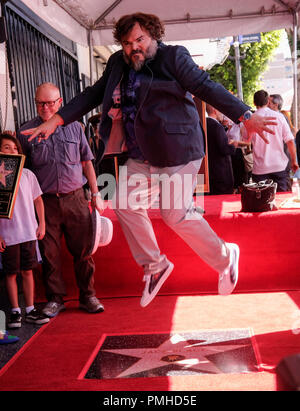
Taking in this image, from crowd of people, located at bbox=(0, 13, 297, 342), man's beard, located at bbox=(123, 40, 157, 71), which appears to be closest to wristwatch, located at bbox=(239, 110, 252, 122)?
crowd of people, located at bbox=(0, 13, 297, 342)

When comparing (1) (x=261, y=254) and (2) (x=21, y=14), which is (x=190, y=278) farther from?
(2) (x=21, y=14)

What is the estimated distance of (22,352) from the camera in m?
3.92

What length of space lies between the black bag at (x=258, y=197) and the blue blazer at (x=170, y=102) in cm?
211

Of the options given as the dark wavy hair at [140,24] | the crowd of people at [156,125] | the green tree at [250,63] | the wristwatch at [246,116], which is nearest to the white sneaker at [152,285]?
the crowd of people at [156,125]

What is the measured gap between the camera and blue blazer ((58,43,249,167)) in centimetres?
288

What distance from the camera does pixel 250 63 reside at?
26344 millimetres

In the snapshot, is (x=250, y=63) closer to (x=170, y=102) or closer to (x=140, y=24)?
(x=140, y=24)

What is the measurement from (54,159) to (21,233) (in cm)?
69

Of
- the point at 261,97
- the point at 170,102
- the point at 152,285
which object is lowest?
the point at 152,285

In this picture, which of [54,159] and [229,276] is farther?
[54,159]

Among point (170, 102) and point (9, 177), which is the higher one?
point (170, 102)

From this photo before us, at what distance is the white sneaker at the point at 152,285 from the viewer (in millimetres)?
3314

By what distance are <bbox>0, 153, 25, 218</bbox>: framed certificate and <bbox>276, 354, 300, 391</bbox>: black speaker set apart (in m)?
3.08

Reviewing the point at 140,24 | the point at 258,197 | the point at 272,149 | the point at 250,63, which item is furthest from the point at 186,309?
the point at 250,63
